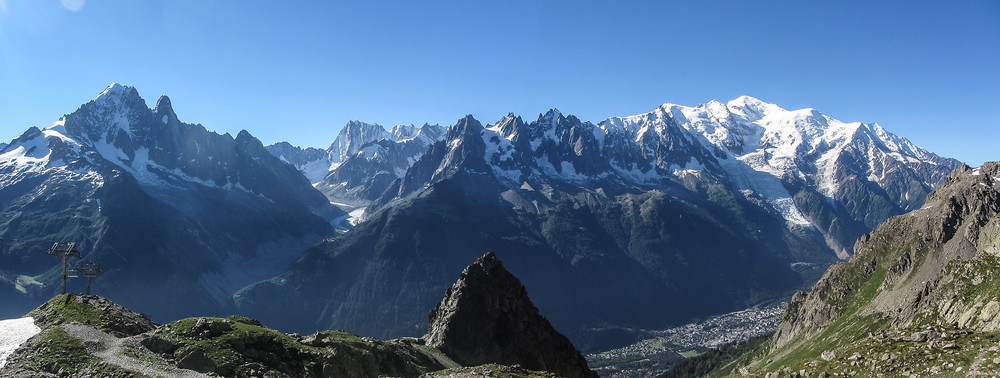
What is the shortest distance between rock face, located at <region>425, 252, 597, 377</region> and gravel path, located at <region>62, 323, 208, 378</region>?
55670 mm

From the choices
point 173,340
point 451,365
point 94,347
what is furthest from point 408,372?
point 94,347

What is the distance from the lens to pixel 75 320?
Answer: 63438 mm

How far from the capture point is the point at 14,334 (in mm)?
60156

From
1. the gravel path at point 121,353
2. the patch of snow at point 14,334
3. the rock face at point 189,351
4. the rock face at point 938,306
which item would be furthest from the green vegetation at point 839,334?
the patch of snow at point 14,334

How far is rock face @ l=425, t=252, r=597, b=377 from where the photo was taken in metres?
108

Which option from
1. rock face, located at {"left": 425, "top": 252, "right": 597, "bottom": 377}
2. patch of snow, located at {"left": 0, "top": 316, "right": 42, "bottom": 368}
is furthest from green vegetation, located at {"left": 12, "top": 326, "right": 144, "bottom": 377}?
rock face, located at {"left": 425, "top": 252, "right": 597, "bottom": 377}

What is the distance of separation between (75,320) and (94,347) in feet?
29.0

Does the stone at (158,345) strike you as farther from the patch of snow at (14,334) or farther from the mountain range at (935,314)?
the mountain range at (935,314)

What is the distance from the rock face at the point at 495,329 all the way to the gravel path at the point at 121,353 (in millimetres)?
55670

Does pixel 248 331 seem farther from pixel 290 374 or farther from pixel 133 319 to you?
pixel 133 319

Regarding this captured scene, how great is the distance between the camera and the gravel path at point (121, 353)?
2101 inches

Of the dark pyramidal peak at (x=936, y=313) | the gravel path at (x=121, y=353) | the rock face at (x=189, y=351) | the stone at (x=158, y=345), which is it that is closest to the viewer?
the gravel path at (x=121, y=353)

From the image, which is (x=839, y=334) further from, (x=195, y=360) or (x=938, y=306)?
(x=195, y=360)

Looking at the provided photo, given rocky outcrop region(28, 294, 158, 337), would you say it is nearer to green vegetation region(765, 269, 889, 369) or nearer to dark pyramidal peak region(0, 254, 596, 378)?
dark pyramidal peak region(0, 254, 596, 378)
